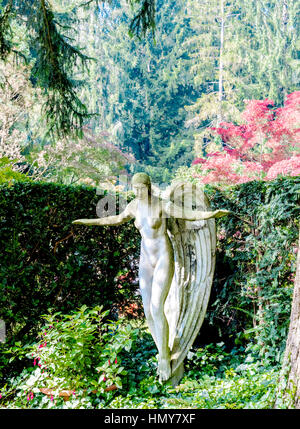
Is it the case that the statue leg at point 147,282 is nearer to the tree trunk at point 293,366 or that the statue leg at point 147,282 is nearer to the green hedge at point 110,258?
the green hedge at point 110,258

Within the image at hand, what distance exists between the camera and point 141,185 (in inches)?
136

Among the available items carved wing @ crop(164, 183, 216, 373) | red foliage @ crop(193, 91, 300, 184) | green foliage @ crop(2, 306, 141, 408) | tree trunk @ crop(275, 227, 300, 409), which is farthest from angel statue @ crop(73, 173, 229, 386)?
red foliage @ crop(193, 91, 300, 184)

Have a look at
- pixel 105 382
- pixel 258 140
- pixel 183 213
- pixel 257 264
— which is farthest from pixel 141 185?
pixel 258 140

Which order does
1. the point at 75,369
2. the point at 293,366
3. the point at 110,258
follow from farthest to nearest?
the point at 110,258
the point at 75,369
the point at 293,366

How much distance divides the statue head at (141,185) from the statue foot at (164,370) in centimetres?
142

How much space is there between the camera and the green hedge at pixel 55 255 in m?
4.03

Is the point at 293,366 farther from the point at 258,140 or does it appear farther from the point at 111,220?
the point at 258,140

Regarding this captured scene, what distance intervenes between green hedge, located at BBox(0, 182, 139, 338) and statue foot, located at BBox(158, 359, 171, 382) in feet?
4.17

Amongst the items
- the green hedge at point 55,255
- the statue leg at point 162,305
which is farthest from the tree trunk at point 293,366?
the green hedge at point 55,255

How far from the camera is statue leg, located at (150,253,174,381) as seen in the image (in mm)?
3490

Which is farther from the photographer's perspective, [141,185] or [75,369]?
[141,185]

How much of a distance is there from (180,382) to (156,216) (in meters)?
1.50

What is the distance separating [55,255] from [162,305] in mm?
1404

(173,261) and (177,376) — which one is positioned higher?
(173,261)
